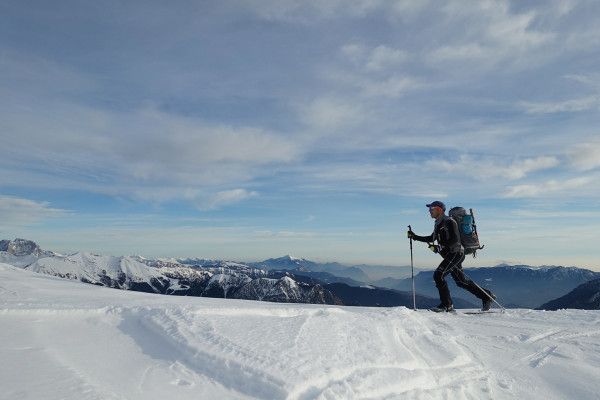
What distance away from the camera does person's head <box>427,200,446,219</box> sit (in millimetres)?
11430

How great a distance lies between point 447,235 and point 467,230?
87 cm

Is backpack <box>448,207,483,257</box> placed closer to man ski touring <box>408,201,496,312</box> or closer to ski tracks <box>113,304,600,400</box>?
man ski touring <box>408,201,496,312</box>

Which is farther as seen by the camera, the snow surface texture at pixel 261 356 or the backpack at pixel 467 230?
the backpack at pixel 467 230

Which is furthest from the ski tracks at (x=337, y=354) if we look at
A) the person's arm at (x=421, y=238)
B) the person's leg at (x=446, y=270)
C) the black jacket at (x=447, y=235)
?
the person's arm at (x=421, y=238)

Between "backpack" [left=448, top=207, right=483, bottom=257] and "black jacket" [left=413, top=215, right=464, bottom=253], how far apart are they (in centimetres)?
50

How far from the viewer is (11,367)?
3.81 m

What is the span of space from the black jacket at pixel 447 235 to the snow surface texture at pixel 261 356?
3670 mm

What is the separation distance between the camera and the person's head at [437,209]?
450 inches

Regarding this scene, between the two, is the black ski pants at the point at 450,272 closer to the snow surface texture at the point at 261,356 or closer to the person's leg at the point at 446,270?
the person's leg at the point at 446,270

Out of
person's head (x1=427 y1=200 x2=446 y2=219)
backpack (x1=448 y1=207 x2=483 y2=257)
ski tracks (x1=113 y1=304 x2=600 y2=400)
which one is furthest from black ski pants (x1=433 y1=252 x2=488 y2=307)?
ski tracks (x1=113 y1=304 x2=600 y2=400)

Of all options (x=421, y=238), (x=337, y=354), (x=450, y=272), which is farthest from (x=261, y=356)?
(x=421, y=238)

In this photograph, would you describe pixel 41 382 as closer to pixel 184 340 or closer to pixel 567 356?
pixel 184 340

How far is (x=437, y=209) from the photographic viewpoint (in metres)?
11.5

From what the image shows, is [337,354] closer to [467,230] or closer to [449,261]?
[449,261]
